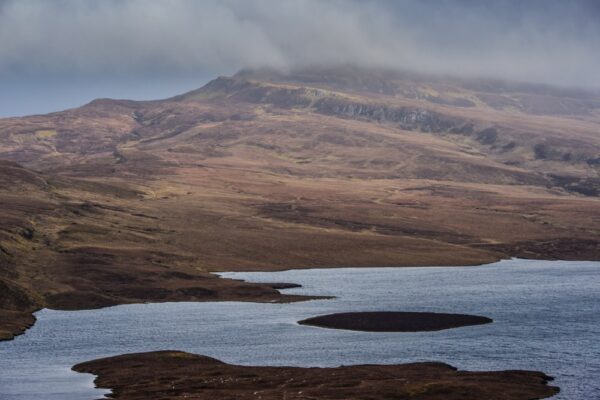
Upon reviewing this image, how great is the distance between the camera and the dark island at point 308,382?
82.6m

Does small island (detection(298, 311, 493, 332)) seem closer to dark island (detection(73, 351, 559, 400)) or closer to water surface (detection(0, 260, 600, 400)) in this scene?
water surface (detection(0, 260, 600, 400))

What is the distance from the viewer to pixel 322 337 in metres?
126

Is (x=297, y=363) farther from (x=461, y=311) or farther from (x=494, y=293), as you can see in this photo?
(x=494, y=293)

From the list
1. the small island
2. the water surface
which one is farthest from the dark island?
the small island

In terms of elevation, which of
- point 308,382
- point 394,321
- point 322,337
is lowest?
point 322,337

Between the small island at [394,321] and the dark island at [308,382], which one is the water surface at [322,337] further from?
the small island at [394,321]

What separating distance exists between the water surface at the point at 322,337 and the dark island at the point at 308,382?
3.36 meters

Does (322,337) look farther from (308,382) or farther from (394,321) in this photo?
(308,382)

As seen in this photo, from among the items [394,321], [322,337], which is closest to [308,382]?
[322,337]

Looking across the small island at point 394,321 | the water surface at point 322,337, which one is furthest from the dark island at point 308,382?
the small island at point 394,321

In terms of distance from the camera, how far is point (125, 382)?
9625 cm

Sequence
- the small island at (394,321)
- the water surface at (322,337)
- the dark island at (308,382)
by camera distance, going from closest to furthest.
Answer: the dark island at (308,382), the water surface at (322,337), the small island at (394,321)

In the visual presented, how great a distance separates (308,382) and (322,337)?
117ft

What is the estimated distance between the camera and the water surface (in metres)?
99.4
